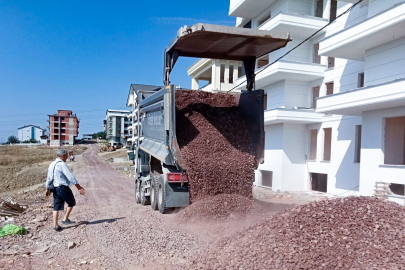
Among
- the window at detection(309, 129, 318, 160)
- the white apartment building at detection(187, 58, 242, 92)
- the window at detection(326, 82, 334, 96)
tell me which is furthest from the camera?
the white apartment building at detection(187, 58, 242, 92)

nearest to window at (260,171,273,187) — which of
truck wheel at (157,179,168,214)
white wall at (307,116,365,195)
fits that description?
white wall at (307,116,365,195)

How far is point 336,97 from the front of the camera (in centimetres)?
1286

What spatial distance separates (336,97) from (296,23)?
5657mm

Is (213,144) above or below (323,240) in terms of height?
above

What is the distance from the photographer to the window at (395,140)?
12.3 metres

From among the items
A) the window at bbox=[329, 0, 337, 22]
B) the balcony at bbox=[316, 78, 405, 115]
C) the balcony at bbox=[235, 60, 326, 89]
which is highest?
the window at bbox=[329, 0, 337, 22]

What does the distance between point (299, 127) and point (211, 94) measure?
409 inches

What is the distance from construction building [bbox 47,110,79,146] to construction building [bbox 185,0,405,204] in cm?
7276

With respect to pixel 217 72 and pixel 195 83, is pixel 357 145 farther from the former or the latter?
pixel 195 83

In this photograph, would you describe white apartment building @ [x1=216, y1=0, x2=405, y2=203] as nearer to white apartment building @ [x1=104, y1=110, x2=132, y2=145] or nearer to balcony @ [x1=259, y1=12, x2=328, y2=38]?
balcony @ [x1=259, y1=12, x2=328, y2=38]

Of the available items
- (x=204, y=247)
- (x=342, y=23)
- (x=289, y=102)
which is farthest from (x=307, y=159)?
(x=204, y=247)

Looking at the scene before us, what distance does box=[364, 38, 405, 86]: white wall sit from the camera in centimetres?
1141

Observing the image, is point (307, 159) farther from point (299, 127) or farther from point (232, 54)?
point (232, 54)

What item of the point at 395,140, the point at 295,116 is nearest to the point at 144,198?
the point at 395,140
